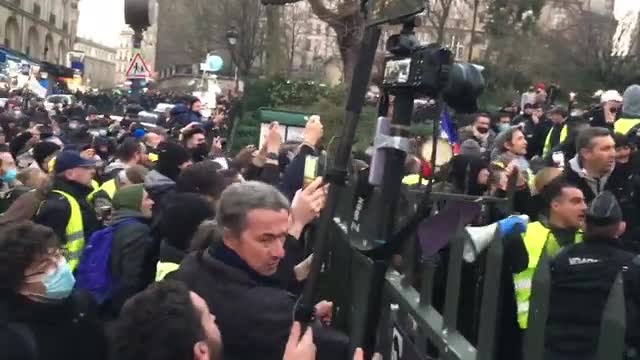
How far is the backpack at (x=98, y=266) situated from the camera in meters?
5.39

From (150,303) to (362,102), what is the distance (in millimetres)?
990

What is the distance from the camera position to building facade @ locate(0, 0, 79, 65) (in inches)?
2601

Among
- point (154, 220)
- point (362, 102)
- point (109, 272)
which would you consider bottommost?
point (109, 272)

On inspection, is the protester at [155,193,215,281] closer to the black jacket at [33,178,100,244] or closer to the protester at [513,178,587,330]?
the black jacket at [33,178,100,244]

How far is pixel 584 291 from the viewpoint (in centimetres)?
404

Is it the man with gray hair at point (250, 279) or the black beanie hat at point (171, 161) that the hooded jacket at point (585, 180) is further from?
the man with gray hair at point (250, 279)

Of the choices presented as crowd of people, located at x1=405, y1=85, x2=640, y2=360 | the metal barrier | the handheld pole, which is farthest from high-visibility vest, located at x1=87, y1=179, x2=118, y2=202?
the handheld pole

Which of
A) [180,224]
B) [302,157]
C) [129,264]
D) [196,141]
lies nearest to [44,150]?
[196,141]

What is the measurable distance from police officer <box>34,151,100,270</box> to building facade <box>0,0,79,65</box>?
6007cm

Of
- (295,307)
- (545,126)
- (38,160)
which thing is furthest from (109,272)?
(545,126)

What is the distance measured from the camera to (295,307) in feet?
10.3

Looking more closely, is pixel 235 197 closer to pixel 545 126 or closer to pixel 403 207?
pixel 403 207

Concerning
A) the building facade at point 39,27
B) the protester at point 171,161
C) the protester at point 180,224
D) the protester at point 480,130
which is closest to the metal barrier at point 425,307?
the protester at point 180,224

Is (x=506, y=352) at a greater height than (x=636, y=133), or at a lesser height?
lesser
